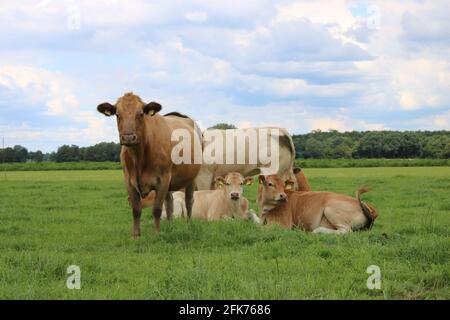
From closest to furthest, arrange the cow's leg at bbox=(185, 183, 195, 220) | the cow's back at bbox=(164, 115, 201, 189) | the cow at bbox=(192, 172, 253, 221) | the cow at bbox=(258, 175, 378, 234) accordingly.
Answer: the cow at bbox=(258, 175, 378, 234) < the cow's back at bbox=(164, 115, 201, 189) < the cow at bbox=(192, 172, 253, 221) < the cow's leg at bbox=(185, 183, 195, 220)

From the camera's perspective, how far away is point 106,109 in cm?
952

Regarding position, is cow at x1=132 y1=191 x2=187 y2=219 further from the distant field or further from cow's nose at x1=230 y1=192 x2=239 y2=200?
the distant field

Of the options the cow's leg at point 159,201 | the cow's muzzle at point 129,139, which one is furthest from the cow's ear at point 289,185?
the cow's muzzle at point 129,139

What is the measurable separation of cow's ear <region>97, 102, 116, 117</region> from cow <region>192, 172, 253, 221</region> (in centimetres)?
292

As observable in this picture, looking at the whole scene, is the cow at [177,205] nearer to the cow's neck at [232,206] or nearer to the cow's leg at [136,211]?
the cow's neck at [232,206]

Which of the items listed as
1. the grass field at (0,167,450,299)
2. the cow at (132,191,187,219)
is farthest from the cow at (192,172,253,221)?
the grass field at (0,167,450,299)

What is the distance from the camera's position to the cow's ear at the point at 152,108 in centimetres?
961

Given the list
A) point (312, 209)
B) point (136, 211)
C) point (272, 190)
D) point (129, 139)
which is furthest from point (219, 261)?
point (312, 209)

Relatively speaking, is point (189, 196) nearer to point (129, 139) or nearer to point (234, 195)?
point (234, 195)

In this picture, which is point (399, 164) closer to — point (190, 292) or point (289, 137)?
point (289, 137)

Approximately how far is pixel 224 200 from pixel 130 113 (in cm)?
379

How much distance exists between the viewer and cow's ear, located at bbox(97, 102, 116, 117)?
9430 millimetres
